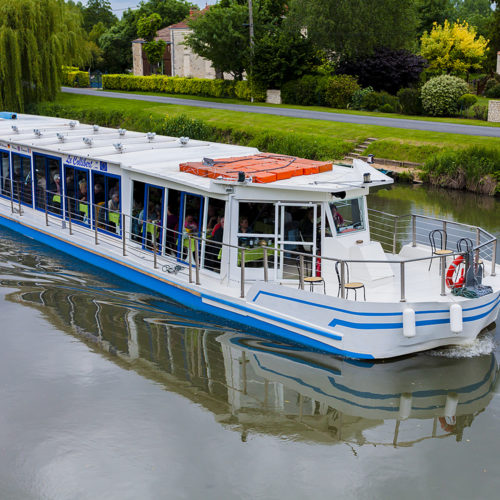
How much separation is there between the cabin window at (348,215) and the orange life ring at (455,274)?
7.06ft

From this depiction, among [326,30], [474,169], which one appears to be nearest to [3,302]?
[474,169]

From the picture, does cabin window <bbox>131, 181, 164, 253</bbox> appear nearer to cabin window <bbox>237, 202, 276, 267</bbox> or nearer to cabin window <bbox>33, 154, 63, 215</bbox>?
cabin window <bbox>237, 202, 276, 267</bbox>

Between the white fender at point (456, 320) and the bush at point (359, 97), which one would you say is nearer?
the white fender at point (456, 320)

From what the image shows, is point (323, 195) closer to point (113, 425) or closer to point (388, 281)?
point (388, 281)

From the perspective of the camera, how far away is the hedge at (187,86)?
54188 mm

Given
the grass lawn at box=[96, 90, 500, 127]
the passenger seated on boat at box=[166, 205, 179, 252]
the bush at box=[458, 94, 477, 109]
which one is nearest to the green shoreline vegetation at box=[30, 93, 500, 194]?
the grass lawn at box=[96, 90, 500, 127]

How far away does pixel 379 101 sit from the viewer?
149ft

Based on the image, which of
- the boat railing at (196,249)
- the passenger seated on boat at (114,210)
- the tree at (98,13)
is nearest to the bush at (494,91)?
the boat railing at (196,249)

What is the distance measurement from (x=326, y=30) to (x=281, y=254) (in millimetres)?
41190

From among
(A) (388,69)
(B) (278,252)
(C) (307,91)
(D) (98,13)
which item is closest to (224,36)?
(C) (307,91)

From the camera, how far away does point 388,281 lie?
1323 cm

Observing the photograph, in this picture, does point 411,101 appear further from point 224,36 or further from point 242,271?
point 242,271

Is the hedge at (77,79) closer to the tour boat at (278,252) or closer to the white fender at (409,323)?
the tour boat at (278,252)

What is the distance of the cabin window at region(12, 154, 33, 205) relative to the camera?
67.7ft
